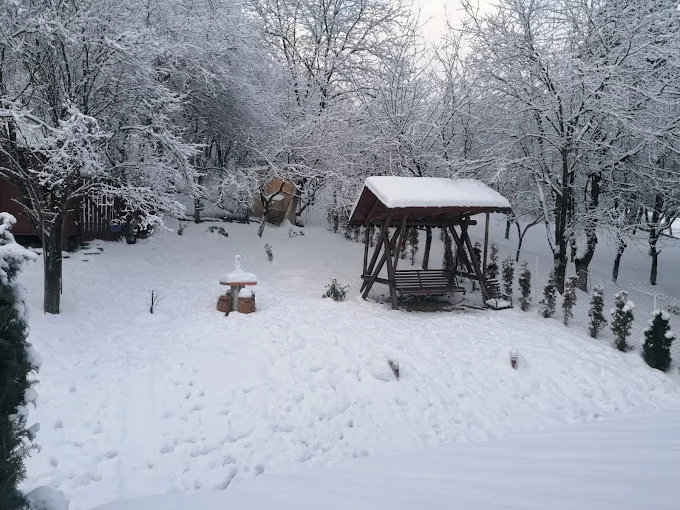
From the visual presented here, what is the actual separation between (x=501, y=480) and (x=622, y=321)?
23.0ft

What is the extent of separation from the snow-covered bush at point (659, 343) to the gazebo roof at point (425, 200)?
3793mm

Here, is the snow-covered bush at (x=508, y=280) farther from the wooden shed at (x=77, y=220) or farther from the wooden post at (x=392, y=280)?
the wooden shed at (x=77, y=220)

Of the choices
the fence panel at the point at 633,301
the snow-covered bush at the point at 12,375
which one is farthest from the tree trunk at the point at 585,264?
the snow-covered bush at the point at 12,375

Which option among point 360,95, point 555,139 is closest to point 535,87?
point 555,139

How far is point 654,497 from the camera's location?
2330 mm

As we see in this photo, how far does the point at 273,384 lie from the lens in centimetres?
639

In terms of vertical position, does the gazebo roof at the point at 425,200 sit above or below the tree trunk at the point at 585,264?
above

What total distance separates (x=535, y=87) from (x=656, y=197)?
7.21 meters

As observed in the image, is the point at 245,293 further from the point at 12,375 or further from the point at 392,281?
the point at 12,375

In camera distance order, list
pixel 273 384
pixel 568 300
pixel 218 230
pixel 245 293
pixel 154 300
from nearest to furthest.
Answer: pixel 273 384
pixel 245 293
pixel 154 300
pixel 568 300
pixel 218 230

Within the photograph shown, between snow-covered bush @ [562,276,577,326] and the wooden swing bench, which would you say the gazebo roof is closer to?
the wooden swing bench

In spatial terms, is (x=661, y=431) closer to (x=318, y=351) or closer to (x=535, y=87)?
(x=318, y=351)

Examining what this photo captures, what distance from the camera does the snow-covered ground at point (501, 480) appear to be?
260 centimetres

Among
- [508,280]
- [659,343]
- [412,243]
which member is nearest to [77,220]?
[412,243]
